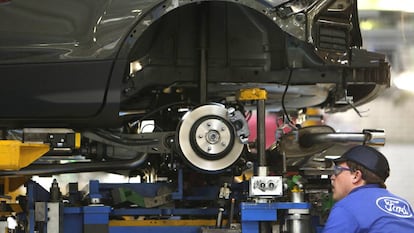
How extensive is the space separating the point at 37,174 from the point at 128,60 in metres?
0.82

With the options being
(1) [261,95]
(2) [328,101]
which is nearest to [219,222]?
(1) [261,95]

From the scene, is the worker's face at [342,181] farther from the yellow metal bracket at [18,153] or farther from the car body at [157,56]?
the yellow metal bracket at [18,153]

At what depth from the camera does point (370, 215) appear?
2.76 meters

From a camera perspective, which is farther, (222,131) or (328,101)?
(328,101)

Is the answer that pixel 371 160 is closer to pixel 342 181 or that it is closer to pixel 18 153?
pixel 342 181

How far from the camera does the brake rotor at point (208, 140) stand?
3.54 metres

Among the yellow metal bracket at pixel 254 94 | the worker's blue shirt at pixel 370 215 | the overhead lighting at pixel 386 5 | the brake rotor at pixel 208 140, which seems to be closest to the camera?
the worker's blue shirt at pixel 370 215

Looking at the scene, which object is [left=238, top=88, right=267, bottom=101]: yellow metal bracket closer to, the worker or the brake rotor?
the brake rotor

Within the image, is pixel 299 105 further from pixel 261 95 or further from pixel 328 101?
pixel 261 95

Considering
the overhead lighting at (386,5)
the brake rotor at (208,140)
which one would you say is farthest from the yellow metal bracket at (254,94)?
the overhead lighting at (386,5)

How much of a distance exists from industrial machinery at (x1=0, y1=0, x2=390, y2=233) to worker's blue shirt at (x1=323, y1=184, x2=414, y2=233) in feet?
2.48

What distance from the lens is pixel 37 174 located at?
3.73 metres

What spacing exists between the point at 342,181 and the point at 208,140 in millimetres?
752

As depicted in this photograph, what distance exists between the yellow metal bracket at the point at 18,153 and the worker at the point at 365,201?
1466 mm
